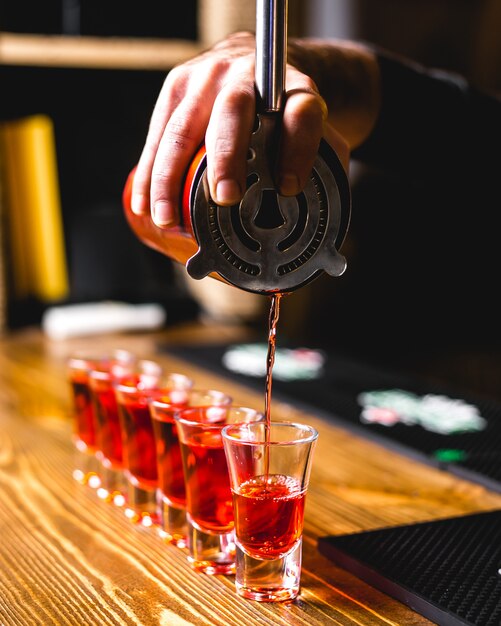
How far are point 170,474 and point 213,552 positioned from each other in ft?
0.40

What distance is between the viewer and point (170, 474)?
44.6 inches

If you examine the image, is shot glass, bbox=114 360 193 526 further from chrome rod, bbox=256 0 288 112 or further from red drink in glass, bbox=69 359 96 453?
chrome rod, bbox=256 0 288 112

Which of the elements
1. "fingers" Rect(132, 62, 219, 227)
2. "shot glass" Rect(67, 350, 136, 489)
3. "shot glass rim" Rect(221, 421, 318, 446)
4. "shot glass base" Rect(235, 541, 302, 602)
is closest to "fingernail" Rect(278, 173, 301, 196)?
"fingers" Rect(132, 62, 219, 227)

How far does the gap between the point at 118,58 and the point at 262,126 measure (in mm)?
2370

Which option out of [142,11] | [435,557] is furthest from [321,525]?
[142,11]

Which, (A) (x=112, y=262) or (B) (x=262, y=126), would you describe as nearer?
(B) (x=262, y=126)

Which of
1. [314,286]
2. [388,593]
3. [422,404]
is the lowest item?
[314,286]

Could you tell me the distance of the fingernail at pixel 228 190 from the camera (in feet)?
2.78

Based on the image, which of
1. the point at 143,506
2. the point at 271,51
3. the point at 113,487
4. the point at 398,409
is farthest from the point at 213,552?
the point at 398,409

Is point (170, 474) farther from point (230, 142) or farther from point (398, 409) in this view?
point (398, 409)

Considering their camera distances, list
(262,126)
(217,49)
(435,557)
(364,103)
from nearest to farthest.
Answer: (262,126)
(435,557)
(217,49)
(364,103)

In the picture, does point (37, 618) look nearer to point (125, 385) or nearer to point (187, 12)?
point (125, 385)

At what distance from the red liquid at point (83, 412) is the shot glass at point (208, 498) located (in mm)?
399

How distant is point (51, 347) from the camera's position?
2.67 metres
